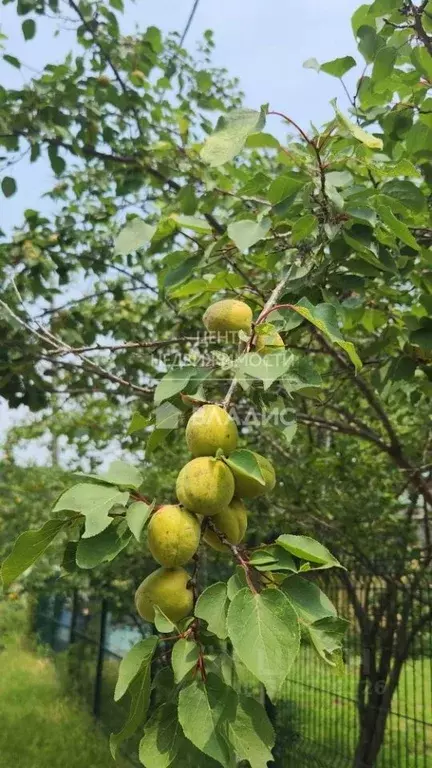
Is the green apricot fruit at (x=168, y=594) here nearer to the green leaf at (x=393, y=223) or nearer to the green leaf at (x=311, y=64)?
the green leaf at (x=393, y=223)

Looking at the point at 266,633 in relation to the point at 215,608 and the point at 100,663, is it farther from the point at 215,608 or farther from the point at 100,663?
the point at 100,663

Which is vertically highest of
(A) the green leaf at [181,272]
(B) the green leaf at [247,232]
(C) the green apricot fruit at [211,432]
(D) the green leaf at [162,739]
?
(A) the green leaf at [181,272]

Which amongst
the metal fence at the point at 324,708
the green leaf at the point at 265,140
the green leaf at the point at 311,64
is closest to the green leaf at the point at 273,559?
the green leaf at the point at 265,140

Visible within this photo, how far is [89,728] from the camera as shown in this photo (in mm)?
6559

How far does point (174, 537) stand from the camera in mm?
1002

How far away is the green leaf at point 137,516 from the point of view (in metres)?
0.97

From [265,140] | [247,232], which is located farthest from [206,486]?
[265,140]

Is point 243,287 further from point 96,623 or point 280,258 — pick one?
point 96,623

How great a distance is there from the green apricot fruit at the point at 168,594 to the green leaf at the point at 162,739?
0.43 ft

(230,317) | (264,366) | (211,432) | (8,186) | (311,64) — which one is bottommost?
(211,432)

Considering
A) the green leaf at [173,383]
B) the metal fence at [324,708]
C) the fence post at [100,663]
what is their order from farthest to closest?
the fence post at [100,663], the metal fence at [324,708], the green leaf at [173,383]

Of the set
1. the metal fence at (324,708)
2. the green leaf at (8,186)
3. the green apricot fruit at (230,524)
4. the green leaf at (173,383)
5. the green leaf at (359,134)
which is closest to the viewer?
the green apricot fruit at (230,524)

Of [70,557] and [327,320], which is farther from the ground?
[327,320]

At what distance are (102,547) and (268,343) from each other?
0.46 meters
